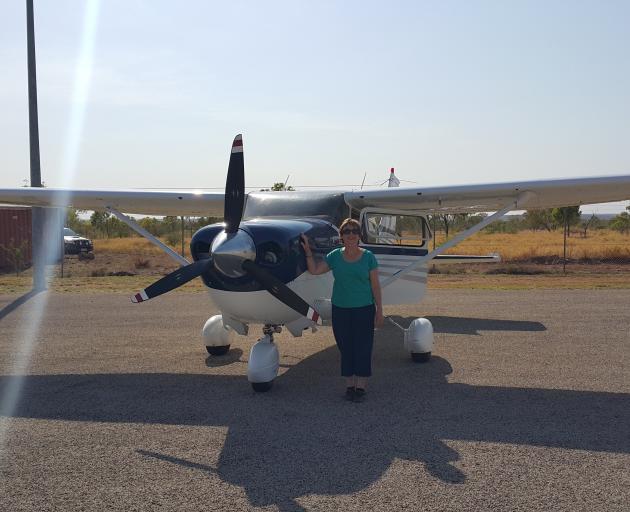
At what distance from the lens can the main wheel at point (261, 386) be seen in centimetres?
646

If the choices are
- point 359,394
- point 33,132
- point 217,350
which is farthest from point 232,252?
point 33,132

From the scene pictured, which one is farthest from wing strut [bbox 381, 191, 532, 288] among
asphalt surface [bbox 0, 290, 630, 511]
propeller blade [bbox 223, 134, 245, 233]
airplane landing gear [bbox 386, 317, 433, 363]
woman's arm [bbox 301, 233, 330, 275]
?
propeller blade [bbox 223, 134, 245, 233]

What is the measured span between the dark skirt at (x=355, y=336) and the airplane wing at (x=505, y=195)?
2.29 metres

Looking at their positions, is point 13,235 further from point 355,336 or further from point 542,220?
point 542,220

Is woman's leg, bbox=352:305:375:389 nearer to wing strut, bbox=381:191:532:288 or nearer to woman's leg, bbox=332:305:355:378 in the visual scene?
woman's leg, bbox=332:305:355:378

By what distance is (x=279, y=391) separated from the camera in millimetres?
6605

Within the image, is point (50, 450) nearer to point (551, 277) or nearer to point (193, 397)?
point (193, 397)

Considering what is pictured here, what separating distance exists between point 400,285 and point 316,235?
3.07m

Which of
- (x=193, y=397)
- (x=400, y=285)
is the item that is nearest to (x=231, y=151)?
(x=193, y=397)

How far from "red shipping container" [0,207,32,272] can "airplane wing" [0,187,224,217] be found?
14.8 meters

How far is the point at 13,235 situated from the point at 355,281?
22.1 m

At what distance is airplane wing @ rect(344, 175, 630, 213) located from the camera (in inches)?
299

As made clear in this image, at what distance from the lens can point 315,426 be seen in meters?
5.38

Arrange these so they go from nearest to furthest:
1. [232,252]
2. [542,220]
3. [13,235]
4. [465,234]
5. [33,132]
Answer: [232,252]
[465,234]
[33,132]
[13,235]
[542,220]
